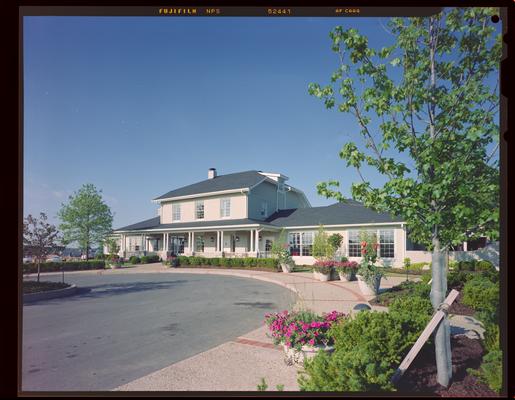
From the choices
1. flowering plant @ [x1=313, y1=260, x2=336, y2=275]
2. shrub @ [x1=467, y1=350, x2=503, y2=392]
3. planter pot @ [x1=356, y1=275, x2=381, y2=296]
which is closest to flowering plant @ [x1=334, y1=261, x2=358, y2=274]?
flowering plant @ [x1=313, y1=260, x2=336, y2=275]

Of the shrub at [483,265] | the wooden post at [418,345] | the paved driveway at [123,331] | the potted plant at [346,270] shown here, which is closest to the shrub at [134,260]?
the paved driveway at [123,331]

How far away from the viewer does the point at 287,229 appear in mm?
24141

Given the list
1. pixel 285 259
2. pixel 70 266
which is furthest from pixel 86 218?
pixel 285 259

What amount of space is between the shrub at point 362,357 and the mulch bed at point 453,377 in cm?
21

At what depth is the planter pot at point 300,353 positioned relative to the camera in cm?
438

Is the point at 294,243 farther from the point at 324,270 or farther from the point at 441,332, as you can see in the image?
the point at 441,332

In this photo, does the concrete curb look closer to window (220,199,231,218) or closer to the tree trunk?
the tree trunk

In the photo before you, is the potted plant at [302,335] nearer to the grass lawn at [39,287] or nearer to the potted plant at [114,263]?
the grass lawn at [39,287]

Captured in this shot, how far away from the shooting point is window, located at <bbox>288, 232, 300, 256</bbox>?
23.8 m

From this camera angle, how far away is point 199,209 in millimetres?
29172

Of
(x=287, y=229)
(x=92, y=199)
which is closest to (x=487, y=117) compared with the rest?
(x=287, y=229)

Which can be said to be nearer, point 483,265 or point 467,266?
point 483,265

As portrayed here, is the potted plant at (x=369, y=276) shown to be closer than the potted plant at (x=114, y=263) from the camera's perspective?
Yes

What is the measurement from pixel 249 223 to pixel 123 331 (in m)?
17.6
